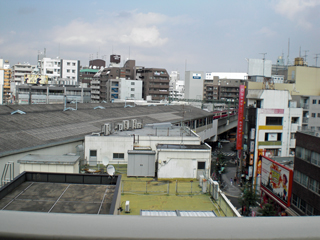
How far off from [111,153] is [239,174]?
548 inches

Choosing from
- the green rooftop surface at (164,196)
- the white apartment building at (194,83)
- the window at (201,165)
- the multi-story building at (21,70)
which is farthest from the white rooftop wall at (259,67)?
the multi-story building at (21,70)

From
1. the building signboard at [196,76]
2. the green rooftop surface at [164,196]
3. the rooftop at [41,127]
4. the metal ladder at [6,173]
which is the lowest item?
the green rooftop surface at [164,196]

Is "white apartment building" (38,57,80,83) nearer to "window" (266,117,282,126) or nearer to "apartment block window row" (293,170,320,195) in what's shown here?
"window" (266,117,282,126)

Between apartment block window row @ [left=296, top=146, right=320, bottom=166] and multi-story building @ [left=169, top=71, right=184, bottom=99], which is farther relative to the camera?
multi-story building @ [left=169, top=71, right=184, bottom=99]

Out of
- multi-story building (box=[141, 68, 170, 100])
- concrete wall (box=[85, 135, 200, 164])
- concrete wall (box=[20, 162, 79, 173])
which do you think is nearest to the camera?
concrete wall (box=[20, 162, 79, 173])

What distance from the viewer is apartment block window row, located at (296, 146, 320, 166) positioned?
12.5m

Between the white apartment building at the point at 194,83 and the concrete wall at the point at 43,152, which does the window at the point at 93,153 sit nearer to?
the concrete wall at the point at 43,152

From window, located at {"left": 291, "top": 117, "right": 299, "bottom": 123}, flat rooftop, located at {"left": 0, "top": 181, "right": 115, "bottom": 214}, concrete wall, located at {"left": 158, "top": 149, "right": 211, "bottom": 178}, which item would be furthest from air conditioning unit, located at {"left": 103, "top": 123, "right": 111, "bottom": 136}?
window, located at {"left": 291, "top": 117, "right": 299, "bottom": 123}

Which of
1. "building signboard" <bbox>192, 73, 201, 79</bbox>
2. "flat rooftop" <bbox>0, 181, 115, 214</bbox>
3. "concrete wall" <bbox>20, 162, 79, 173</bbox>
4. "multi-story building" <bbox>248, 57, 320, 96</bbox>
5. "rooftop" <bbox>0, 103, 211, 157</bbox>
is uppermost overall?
"building signboard" <bbox>192, 73, 201, 79</bbox>

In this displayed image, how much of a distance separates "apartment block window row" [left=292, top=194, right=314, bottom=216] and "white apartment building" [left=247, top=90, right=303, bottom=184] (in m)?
7.17

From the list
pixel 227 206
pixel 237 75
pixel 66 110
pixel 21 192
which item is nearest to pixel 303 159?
pixel 227 206

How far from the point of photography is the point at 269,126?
2130cm

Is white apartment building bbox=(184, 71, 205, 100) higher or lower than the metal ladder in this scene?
higher

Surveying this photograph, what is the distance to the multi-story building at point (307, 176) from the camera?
1238cm
